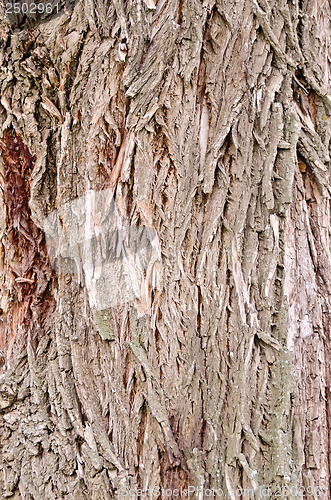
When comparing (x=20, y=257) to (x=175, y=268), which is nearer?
(x=175, y=268)

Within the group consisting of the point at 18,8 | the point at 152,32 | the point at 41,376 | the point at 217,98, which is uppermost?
the point at 18,8

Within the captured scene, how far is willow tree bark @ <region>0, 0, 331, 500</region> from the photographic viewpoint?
153cm

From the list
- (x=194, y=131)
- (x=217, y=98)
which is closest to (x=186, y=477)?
(x=194, y=131)

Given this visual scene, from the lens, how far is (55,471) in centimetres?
158

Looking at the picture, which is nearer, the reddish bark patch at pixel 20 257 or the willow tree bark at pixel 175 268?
the willow tree bark at pixel 175 268

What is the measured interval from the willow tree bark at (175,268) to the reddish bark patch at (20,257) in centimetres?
3

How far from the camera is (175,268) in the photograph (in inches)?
62.3

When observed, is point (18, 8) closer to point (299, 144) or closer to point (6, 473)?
point (299, 144)

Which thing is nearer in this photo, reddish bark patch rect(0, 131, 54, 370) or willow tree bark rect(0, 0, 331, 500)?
willow tree bark rect(0, 0, 331, 500)

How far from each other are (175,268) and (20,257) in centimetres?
59

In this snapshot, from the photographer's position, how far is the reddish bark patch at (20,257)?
173cm

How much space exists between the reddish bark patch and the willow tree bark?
26 mm

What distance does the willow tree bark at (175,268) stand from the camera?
1.53m

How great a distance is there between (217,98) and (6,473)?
1.46 meters
